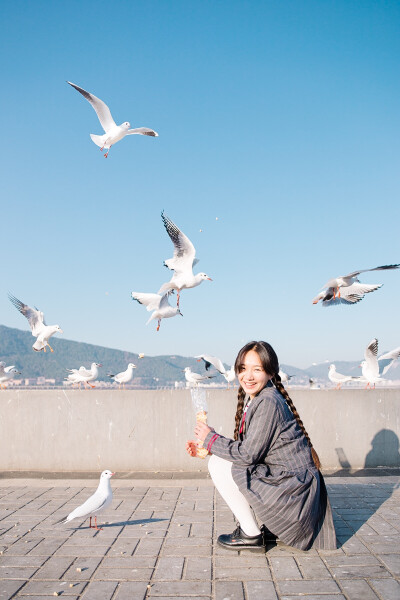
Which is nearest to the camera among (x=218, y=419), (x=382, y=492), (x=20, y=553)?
(x=20, y=553)

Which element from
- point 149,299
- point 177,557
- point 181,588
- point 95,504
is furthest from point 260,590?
point 149,299

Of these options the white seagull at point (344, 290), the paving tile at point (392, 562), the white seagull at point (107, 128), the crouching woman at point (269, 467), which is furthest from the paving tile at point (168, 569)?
the white seagull at point (107, 128)

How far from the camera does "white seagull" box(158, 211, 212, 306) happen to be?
8.37 meters

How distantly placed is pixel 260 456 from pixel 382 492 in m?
2.79

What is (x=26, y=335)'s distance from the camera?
196375mm

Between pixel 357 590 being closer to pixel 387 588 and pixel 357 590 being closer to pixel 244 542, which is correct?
pixel 387 588

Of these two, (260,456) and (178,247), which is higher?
(178,247)

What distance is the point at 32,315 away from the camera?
1155 centimetres

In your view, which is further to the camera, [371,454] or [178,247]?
[178,247]

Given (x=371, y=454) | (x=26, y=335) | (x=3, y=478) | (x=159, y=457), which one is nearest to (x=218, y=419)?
(x=159, y=457)

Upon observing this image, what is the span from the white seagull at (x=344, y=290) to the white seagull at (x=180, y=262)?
8.36ft

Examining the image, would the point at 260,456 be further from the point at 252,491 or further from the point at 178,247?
the point at 178,247

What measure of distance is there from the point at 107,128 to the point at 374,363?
23.0 ft

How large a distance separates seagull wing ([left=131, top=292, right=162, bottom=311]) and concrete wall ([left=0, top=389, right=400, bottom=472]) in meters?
2.34
